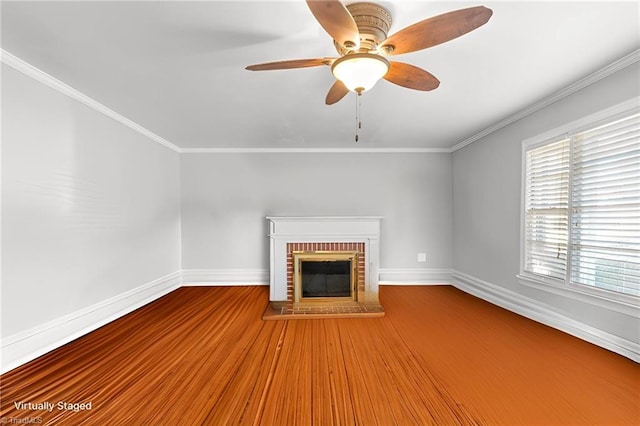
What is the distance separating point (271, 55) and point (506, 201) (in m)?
3.00

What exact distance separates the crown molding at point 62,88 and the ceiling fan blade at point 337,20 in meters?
2.27

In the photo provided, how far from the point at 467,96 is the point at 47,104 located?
3.62m

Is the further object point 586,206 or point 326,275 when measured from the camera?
point 326,275

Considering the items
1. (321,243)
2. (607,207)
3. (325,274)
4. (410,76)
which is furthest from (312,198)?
(607,207)

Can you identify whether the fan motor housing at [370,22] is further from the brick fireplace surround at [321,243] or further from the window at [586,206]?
the brick fireplace surround at [321,243]

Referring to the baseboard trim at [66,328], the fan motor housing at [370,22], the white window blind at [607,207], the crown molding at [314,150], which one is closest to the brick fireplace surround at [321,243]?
the crown molding at [314,150]

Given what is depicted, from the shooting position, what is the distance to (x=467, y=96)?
7.90ft

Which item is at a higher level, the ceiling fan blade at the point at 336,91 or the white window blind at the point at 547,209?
the ceiling fan blade at the point at 336,91

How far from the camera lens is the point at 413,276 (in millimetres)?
4180

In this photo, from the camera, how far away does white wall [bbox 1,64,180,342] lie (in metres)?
1.87

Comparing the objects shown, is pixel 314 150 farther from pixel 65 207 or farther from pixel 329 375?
pixel 329 375

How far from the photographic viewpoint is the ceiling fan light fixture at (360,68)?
136cm

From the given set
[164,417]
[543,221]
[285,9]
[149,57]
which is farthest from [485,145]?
[164,417]

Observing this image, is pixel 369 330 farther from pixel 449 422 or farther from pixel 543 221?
pixel 543 221
